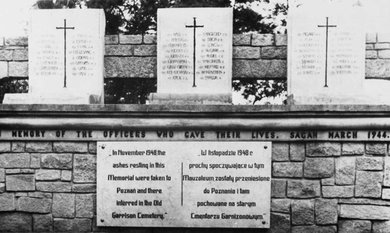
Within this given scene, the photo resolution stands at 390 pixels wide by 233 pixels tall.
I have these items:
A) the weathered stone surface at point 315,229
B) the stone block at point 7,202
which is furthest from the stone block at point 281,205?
the stone block at point 7,202

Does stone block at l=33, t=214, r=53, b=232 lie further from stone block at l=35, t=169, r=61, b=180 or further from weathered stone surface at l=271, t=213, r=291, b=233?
weathered stone surface at l=271, t=213, r=291, b=233

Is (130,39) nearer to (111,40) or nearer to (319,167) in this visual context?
(111,40)

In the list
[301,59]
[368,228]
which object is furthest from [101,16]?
[368,228]

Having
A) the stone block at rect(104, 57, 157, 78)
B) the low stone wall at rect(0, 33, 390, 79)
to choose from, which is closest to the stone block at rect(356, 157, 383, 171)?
the low stone wall at rect(0, 33, 390, 79)

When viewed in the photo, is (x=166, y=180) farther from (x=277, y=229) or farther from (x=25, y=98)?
(x=25, y=98)

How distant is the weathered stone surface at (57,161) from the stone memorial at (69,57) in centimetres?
68

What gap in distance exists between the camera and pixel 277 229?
4.16m

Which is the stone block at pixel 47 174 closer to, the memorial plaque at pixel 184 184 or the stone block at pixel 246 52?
the memorial plaque at pixel 184 184

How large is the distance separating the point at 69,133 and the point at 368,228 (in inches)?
122

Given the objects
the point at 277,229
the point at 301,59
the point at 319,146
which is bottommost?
the point at 277,229

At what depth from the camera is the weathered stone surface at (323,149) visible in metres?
4.14

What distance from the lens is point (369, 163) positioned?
13.5 ft

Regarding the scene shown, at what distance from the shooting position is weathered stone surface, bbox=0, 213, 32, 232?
4.27m

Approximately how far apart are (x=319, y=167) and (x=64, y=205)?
2.56m
